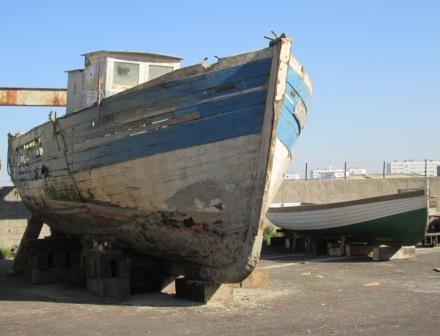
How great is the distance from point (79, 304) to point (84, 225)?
5.94ft

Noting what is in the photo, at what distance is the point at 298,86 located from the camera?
7.33m

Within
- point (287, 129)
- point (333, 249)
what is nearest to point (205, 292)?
point (287, 129)

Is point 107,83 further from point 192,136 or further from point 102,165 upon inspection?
point 192,136

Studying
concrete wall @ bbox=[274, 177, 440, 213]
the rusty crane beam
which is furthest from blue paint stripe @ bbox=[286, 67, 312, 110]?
concrete wall @ bbox=[274, 177, 440, 213]

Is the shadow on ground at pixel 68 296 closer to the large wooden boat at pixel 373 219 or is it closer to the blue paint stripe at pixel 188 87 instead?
the blue paint stripe at pixel 188 87

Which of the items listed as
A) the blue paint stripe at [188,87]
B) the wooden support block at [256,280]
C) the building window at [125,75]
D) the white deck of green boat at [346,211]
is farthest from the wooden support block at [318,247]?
the blue paint stripe at [188,87]

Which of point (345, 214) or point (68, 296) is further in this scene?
point (345, 214)

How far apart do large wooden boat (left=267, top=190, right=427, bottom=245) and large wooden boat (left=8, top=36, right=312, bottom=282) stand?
5.91 metres

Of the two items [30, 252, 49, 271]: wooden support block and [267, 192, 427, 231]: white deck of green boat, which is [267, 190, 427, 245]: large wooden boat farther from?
[30, 252, 49, 271]: wooden support block

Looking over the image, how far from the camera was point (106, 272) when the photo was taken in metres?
7.95

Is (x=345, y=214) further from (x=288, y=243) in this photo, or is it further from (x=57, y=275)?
(x=57, y=275)

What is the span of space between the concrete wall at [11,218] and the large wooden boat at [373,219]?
6929 mm

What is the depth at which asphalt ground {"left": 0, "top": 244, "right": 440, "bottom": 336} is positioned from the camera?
582cm

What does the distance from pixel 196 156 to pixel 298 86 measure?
1644 millimetres
